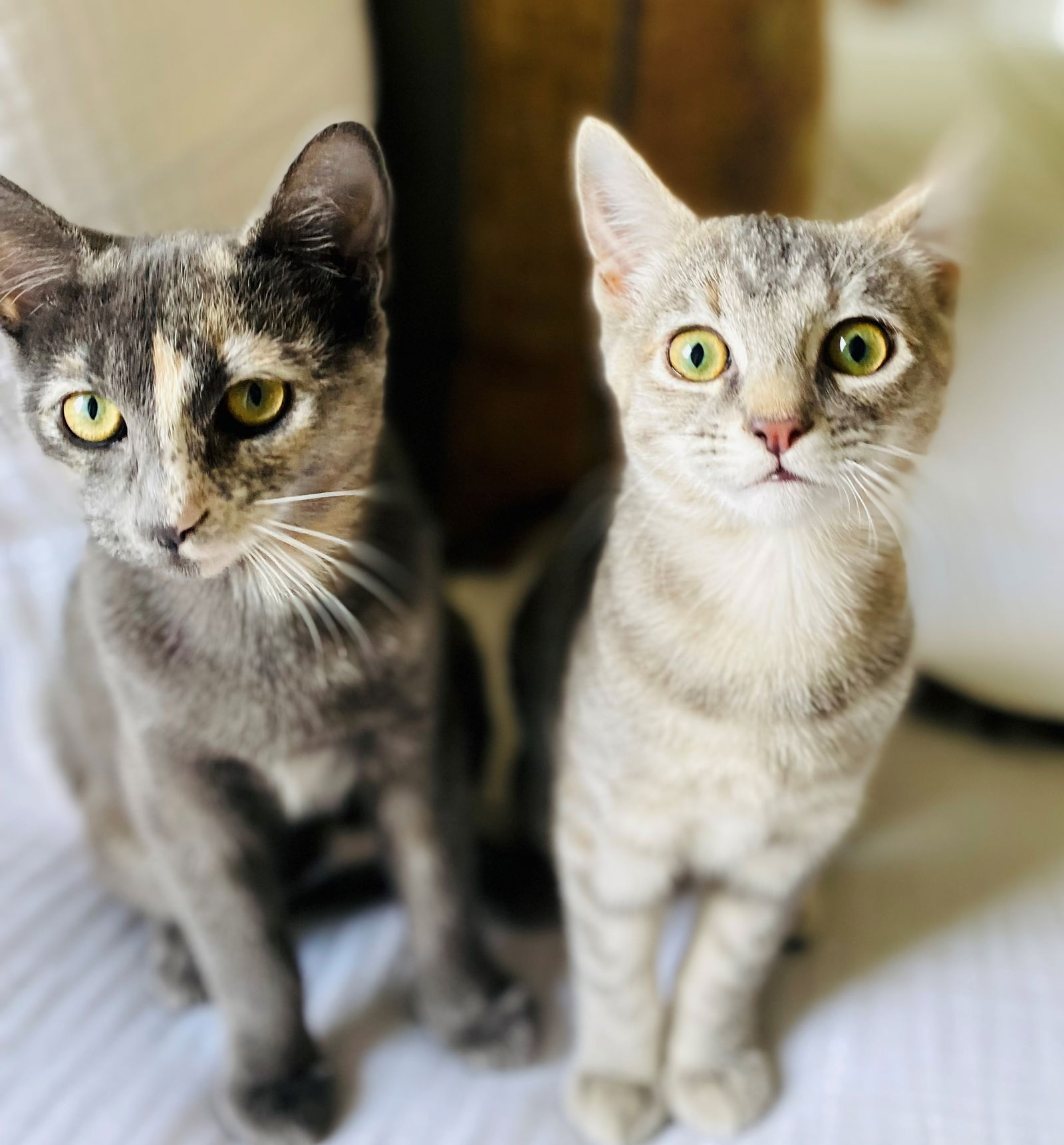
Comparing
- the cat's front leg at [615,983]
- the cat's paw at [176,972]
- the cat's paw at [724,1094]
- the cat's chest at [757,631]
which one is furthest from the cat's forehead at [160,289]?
the cat's paw at [724,1094]

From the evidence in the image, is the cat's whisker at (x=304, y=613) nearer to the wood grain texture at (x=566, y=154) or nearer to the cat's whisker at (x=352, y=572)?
the cat's whisker at (x=352, y=572)

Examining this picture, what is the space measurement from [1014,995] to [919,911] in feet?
0.40

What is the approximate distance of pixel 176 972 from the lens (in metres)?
0.97

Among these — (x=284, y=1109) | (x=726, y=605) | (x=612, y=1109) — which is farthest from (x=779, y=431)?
(x=284, y=1109)

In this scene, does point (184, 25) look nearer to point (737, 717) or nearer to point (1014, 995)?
point (737, 717)

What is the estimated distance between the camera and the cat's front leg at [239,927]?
84 cm

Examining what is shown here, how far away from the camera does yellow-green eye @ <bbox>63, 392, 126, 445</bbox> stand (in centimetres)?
70

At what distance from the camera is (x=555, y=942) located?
1049 mm

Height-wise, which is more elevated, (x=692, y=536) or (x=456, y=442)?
(x=692, y=536)

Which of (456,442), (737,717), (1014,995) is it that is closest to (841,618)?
(737,717)

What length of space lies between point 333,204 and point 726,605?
397 mm

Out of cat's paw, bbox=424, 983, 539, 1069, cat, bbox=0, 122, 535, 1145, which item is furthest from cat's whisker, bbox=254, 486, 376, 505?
cat's paw, bbox=424, 983, 539, 1069

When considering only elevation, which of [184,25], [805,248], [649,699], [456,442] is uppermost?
[184,25]

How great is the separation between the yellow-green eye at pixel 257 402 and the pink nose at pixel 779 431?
32cm
